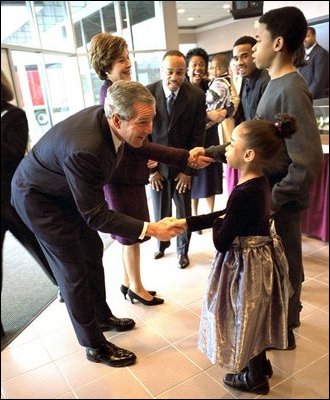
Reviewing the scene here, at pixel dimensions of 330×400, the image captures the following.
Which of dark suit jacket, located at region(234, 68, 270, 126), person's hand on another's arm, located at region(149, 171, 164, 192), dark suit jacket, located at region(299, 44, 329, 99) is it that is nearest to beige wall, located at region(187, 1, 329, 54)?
dark suit jacket, located at region(299, 44, 329, 99)

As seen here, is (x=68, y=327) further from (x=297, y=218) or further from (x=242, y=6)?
(x=242, y=6)

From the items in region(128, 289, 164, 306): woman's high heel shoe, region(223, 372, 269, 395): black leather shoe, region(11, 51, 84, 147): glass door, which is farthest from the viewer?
region(128, 289, 164, 306): woman's high heel shoe

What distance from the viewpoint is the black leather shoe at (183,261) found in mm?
2098

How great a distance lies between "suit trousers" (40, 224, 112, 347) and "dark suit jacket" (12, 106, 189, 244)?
0.14 feet

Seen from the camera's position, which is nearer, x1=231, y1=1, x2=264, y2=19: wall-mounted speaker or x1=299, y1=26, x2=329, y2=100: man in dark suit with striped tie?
x1=231, y1=1, x2=264, y2=19: wall-mounted speaker

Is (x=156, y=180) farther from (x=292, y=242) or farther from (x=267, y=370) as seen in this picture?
(x=267, y=370)

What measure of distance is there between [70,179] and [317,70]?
2353 mm

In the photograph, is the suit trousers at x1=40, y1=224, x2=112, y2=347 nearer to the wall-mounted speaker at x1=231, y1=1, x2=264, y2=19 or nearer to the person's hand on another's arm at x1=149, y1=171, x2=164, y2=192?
the person's hand on another's arm at x1=149, y1=171, x2=164, y2=192

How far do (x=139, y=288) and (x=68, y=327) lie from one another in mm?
429

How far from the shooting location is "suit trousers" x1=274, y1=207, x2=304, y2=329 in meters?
1.21

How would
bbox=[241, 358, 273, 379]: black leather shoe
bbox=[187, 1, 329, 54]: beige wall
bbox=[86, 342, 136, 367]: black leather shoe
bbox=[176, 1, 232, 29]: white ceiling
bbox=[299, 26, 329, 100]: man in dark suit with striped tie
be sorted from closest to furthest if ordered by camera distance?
bbox=[241, 358, 273, 379]: black leather shoe < bbox=[86, 342, 136, 367]: black leather shoe < bbox=[187, 1, 329, 54]: beige wall < bbox=[299, 26, 329, 100]: man in dark suit with striped tie < bbox=[176, 1, 232, 29]: white ceiling

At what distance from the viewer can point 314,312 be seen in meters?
1.59

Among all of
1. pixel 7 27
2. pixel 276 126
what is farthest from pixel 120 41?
pixel 7 27

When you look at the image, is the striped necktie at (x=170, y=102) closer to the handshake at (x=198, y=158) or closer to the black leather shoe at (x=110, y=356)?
the handshake at (x=198, y=158)
